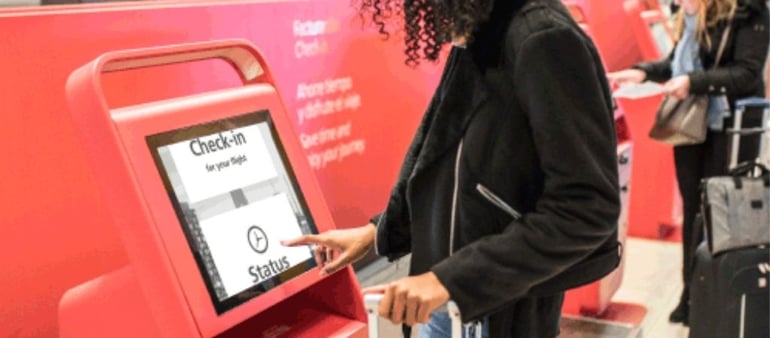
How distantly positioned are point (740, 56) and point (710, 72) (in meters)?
0.12

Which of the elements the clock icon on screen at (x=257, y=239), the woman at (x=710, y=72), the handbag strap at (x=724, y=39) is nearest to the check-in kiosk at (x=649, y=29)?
the woman at (x=710, y=72)

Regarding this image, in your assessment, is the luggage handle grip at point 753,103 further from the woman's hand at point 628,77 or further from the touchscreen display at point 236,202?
the touchscreen display at point 236,202

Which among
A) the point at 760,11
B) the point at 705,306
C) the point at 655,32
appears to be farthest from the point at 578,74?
the point at 655,32

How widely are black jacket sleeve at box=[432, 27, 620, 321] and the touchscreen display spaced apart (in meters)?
0.51

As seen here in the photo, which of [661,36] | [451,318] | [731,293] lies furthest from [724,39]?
[451,318]

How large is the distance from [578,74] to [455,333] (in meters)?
0.43

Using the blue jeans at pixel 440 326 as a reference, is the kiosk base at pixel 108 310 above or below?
above

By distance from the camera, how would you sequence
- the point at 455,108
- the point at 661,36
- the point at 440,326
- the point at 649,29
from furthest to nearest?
the point at 661,36 < the point at 649,29 < the point at 440,326 < the point at 455,108

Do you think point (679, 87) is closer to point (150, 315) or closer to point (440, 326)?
point (440, 326)

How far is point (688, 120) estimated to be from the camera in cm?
334

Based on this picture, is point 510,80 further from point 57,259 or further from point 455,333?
point 57,259

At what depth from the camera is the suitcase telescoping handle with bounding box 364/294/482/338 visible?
1243 millimetres

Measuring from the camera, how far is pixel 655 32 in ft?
16.2

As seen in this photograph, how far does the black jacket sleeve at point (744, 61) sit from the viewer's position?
322 cm
